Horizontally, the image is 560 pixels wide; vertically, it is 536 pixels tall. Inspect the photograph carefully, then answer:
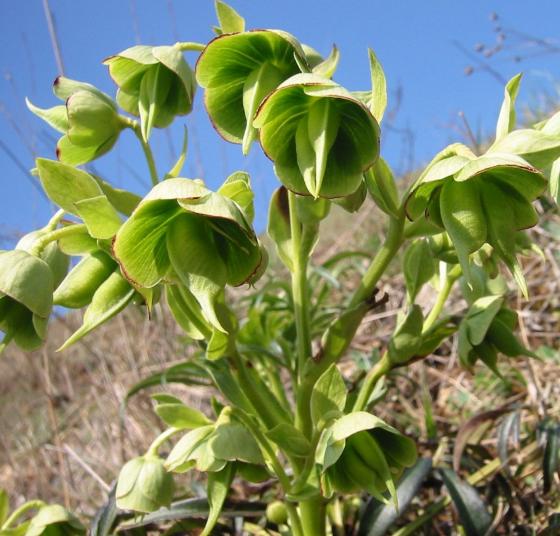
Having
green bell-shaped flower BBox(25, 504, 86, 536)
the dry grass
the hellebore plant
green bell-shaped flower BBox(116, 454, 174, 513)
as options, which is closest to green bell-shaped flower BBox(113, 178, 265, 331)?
the hellebore plant

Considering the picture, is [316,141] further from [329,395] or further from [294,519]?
[294,519]

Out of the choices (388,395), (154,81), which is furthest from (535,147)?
(388,395)

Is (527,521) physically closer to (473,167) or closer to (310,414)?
(310,414)

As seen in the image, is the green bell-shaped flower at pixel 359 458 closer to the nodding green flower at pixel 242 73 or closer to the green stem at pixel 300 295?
the green stem at pixel 300 295

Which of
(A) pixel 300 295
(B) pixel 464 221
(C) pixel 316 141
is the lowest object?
(A) pixel 300 295

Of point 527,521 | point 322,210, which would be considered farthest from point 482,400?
point 322,210

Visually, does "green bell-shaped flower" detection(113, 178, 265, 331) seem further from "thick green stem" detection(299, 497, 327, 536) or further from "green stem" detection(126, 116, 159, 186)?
"thick green stem" detection(299, 497, 327, 536)

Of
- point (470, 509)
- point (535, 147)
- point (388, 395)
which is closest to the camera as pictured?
point (535, 147)

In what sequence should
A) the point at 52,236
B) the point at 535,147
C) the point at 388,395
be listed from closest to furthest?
the point at 535,147 → the point at 52,236 → the point at 388,395

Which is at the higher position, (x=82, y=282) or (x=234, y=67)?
(x=234, y=67)
